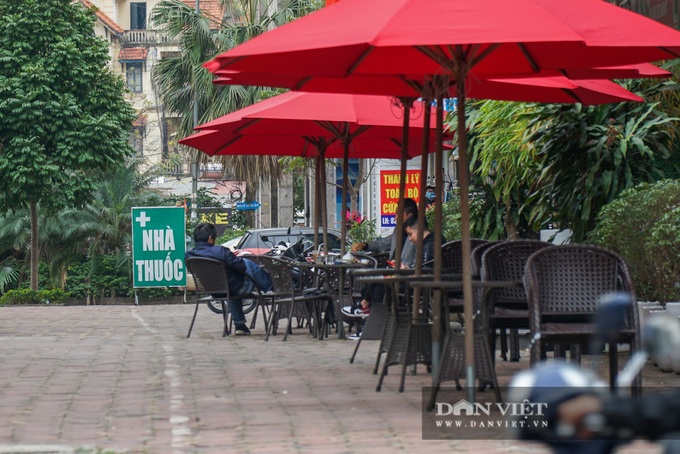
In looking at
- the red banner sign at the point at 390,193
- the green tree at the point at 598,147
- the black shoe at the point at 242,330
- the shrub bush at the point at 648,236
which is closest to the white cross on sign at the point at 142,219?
the red banner sign at the point at 390,193

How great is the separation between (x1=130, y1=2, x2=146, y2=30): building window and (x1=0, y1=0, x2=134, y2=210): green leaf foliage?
174 feet

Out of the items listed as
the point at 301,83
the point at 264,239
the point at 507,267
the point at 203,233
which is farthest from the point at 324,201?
the point at 264,239

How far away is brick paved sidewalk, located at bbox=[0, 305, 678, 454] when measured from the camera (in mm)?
6031

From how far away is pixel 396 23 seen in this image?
6.41 metres

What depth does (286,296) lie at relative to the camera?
13.3 m

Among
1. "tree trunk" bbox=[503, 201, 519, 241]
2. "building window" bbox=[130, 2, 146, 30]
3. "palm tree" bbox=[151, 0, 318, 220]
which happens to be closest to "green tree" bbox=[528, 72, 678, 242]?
"tree trunk" bbox=[503, 201, 519, 241]

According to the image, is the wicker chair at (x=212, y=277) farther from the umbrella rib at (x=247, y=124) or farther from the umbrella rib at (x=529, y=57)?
the umbrella rib at (x=529, y=57)

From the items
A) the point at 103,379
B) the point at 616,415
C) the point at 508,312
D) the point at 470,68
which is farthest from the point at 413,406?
the point at 616,415

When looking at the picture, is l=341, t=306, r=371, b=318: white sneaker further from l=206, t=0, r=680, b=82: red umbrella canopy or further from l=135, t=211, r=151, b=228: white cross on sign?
l=135, t=211, r=151, b=228: white cross on sign

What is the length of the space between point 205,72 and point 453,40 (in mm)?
31579

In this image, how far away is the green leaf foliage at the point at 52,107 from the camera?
27359mm

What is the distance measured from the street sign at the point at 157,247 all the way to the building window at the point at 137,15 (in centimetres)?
6277

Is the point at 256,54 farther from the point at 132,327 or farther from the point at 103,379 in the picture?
the point at 132,327

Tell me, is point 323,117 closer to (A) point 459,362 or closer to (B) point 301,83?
(B) point 301,83
